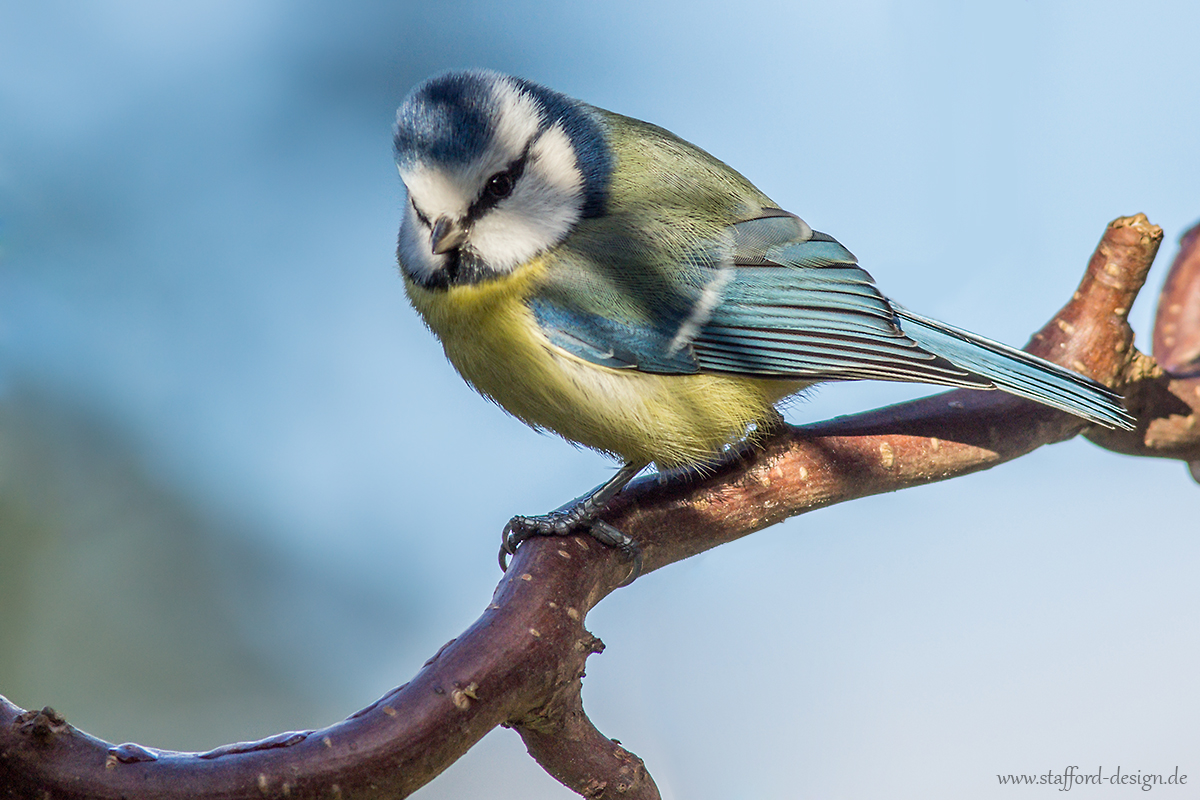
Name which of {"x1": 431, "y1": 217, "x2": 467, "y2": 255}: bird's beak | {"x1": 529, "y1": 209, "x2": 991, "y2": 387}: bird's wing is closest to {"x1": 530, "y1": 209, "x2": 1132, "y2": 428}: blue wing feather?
{"x1": 529, "y1": 209, "x2": 991, "y2": 387}: bird's wing

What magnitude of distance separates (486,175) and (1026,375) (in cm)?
59

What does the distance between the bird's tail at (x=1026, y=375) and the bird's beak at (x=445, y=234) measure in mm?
485

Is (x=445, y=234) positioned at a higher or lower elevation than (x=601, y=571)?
higher

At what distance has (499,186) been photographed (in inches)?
41.9

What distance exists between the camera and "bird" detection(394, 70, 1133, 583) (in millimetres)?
1049

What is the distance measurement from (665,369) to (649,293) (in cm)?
9

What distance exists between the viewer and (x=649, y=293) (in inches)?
43.8

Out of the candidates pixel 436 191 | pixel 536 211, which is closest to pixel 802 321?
pixel 536 211

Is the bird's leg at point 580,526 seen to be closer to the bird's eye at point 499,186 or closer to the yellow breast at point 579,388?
the yellow breast at point 579,388

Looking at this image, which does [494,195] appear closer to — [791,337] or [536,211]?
[536,211]

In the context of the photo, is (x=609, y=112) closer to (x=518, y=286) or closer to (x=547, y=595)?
(x=518, y=286)

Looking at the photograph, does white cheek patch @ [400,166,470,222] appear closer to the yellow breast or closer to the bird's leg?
the yellow breast

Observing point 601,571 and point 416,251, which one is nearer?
point 601,571

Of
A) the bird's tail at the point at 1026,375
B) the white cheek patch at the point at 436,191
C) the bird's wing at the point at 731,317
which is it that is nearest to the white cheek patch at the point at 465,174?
the white cheek patch at the point at 436,191
